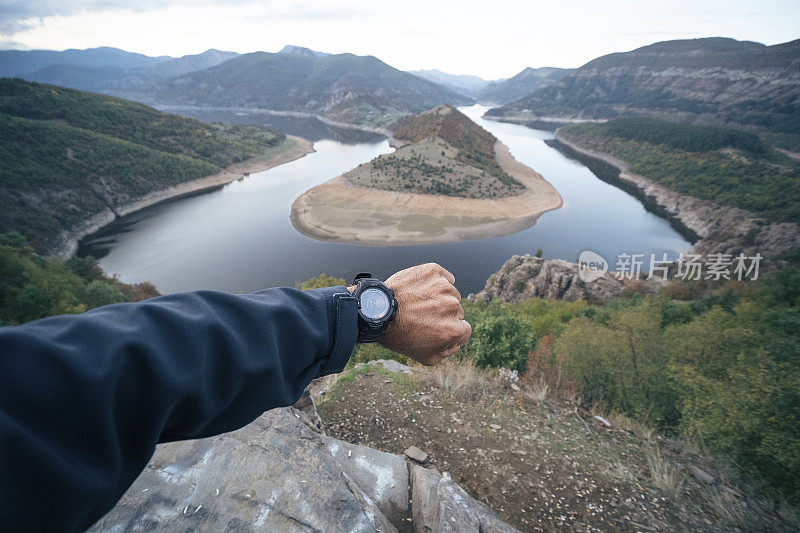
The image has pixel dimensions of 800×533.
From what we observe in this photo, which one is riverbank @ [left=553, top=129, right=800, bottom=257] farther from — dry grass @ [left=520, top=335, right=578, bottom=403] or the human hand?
the human hand

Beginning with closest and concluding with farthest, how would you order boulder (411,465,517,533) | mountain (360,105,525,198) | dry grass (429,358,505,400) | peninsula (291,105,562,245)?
boulder (411,465,517,533), dry grass (429,358,505,400), peninsula (291,105,562,245), mountain (360,105,525,198)

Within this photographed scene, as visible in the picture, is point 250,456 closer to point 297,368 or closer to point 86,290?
point 297,368

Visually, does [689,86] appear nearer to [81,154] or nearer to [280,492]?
[280,492]

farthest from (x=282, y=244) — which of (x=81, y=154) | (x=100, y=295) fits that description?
(x=81, y=154)

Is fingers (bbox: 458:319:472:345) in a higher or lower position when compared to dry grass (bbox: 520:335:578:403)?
higher

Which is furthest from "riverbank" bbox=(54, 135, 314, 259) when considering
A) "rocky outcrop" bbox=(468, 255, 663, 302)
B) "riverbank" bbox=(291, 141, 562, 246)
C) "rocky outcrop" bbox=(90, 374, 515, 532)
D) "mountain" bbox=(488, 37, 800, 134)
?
"mountain" bbox=(488, 37, 800, 134)

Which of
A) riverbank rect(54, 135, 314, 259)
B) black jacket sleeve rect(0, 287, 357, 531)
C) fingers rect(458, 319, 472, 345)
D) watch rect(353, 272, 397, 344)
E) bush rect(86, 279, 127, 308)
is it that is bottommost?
bush rect(86, 279, 127, 308)
